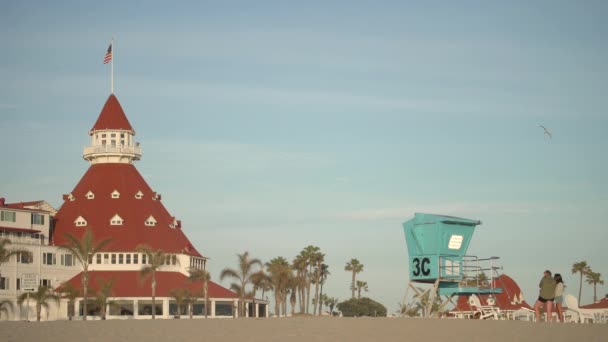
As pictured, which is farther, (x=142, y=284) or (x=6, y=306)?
(x=142, y=284)

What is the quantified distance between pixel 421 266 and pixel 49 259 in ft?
217

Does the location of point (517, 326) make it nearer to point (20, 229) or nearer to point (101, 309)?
point (101, 309)

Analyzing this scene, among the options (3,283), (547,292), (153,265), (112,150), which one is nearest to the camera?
(547,292)

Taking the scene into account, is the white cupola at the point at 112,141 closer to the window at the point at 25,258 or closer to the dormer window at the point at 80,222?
the dormer window at the point at 80,222

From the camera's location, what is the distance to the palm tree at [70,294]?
92625 millimetres

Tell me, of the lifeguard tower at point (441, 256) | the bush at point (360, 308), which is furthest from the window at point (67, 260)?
the lifeguard tower at point (441, 256)

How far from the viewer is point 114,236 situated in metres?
105

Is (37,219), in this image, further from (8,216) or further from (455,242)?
(455,242)

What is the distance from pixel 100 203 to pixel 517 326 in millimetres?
83555

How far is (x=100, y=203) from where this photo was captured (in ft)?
357

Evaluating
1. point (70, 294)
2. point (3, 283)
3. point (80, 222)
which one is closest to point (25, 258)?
point (3, 283)

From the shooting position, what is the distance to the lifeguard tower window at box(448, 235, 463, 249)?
43000 mm

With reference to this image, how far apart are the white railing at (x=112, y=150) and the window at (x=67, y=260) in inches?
545

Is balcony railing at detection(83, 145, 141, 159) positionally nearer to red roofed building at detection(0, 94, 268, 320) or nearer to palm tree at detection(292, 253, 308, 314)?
red roofed building at detection(0, 94, 268, 320)
